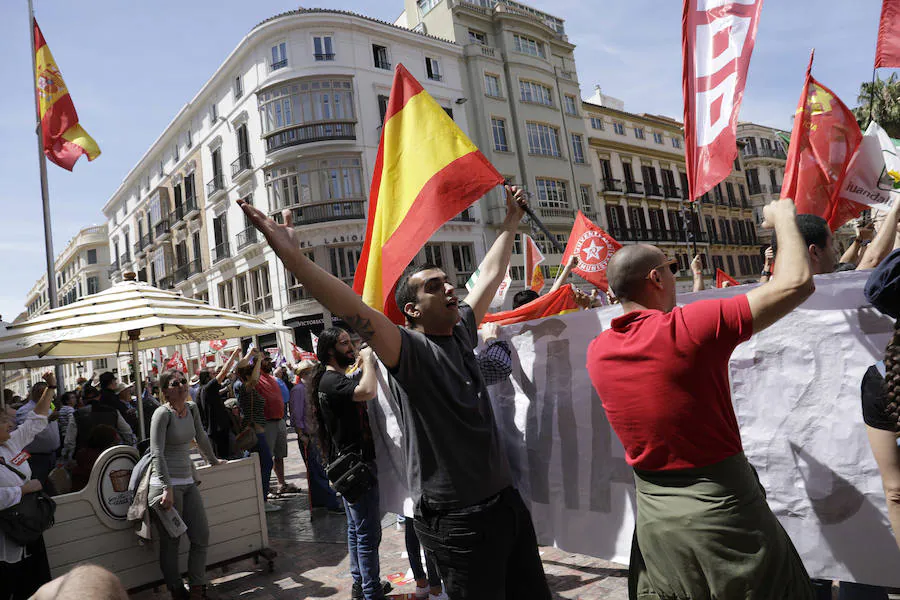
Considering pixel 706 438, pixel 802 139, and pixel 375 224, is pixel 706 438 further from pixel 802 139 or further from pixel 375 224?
pixel 802 139

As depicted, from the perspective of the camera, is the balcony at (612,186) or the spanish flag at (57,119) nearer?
the spanish flag at (57,119)

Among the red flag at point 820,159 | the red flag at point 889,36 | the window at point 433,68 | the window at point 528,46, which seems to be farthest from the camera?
the window at point 528,46

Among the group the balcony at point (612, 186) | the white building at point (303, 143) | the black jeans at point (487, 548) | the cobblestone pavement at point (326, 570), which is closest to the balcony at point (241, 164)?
the white building at point (303, 143)

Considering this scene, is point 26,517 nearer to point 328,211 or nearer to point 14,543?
point 14,543

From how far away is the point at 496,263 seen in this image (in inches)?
127

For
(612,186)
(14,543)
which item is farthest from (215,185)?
(14,543)

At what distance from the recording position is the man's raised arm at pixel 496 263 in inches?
121

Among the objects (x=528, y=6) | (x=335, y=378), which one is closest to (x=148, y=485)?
(x=335, y=378)

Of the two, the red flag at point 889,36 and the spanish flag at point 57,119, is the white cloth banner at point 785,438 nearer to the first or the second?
the red flag at point 889,36

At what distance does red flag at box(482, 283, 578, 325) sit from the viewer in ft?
15.4

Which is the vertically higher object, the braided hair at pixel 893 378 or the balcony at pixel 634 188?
the balcony at pixel 634 188

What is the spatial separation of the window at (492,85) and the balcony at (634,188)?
490 inches

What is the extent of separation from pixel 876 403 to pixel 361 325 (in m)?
1.70

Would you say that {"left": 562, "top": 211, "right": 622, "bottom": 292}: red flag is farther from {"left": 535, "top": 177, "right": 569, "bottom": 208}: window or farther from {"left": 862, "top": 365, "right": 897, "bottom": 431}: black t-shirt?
{"left": 535, "top": 177, "right": 569, "bottom": 208}: window
